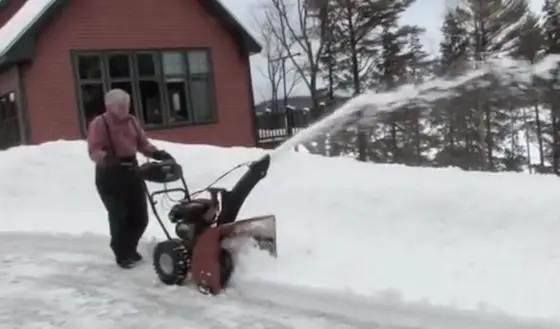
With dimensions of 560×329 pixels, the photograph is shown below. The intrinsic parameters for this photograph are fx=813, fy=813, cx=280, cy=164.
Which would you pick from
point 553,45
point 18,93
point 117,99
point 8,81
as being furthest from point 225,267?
point 553,45

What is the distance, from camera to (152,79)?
21.1 metres

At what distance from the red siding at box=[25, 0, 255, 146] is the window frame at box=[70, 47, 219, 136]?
4.6 inches

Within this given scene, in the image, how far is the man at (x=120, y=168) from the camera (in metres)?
7.32

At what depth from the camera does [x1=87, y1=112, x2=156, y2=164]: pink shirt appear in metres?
7.23

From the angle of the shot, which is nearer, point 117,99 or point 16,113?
point 117,99

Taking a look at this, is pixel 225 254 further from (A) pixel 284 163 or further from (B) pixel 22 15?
(B) pixel 22 15

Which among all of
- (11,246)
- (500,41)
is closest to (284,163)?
(11,246)

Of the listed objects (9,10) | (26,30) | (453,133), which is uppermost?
(9,10)

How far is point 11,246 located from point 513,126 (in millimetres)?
19438

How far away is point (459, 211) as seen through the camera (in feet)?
22.6

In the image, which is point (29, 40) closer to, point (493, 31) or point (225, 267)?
point (225, 267)

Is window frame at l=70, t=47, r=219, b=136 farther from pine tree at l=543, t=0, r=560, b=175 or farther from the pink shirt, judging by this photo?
the pink shirt

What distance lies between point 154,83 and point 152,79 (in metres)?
0.13

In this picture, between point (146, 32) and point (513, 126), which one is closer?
point (146, 32)
